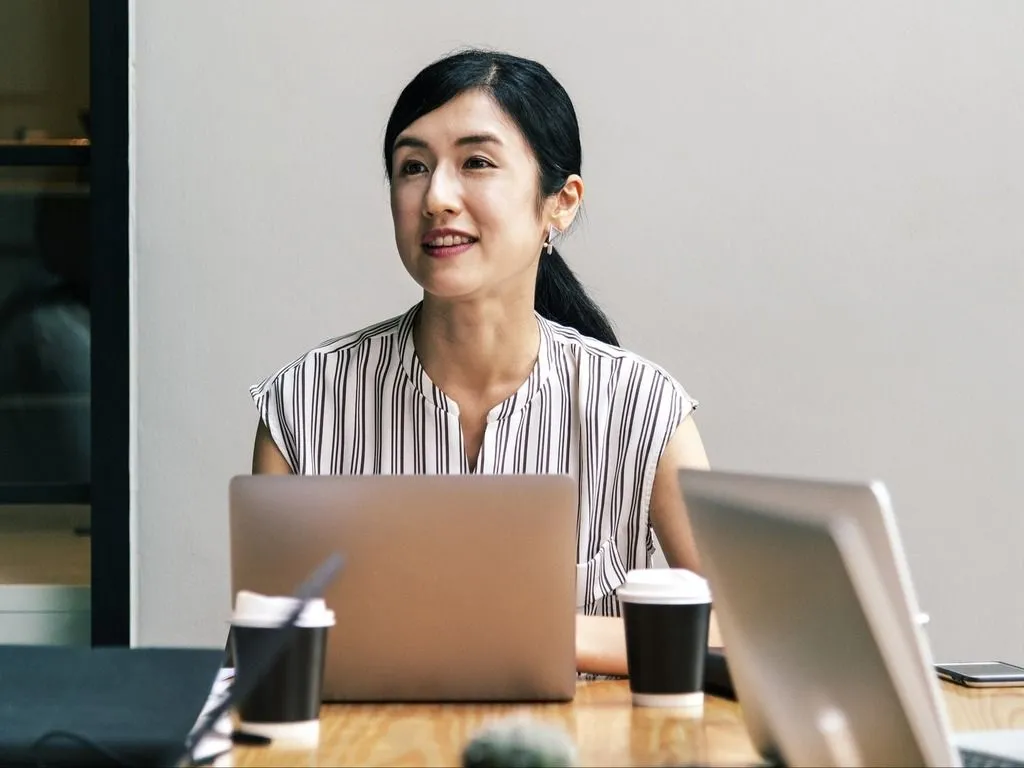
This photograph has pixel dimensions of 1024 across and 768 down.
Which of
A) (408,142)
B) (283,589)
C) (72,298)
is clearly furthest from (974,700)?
(72,298)

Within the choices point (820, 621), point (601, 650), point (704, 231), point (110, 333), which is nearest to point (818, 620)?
point (820, 621)

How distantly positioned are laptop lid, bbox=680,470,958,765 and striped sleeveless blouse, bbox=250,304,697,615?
0.83 meters

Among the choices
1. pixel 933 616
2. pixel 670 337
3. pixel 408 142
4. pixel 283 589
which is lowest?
pixel 933 616

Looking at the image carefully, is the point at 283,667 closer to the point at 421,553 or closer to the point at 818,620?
the point at 421,553

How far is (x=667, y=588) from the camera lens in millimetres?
1170

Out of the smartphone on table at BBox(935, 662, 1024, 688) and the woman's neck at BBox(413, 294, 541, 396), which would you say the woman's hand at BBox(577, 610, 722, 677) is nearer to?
the smartphone on table at BBox(935, 662, 1024, 688)

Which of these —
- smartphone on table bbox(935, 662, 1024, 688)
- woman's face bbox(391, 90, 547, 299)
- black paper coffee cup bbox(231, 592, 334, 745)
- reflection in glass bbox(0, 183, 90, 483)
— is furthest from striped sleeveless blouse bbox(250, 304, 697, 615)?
reflection in glass bbox(0, 183, 90, 483)

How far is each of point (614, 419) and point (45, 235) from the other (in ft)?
4.61

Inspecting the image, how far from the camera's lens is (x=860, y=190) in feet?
8.49

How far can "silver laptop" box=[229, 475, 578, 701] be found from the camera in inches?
44.5

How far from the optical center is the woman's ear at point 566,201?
6.26 ft

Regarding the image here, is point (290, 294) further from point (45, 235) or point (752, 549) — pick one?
point (752, 549)

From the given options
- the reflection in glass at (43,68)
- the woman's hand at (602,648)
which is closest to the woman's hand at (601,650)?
the woman's hand at (602,648)

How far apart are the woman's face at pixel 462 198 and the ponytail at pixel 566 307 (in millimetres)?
266
